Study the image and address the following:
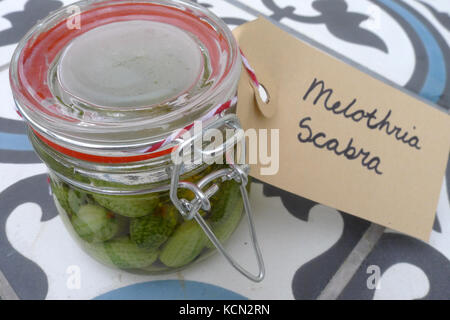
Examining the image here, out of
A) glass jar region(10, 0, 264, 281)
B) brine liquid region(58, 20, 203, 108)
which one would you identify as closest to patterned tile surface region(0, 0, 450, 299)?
glass jar region(10, 0, 264, 281)

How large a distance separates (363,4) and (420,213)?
30 centimetres

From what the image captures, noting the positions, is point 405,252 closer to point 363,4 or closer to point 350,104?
point 350,104

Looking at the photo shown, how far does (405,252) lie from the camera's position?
34 centimetres

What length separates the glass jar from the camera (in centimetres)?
24

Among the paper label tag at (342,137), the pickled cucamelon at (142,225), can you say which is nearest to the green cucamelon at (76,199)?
the pickled cucamelon at (142,225)

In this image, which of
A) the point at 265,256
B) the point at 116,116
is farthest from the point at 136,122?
the point at 265,256

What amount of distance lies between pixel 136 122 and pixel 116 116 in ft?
0.07

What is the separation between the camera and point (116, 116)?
245 mm

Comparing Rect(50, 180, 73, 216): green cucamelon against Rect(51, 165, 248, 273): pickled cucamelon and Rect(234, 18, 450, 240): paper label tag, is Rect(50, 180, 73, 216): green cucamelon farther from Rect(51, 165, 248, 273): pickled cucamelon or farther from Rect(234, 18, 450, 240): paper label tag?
Rect(234, 18, 450, 240): paper label tag

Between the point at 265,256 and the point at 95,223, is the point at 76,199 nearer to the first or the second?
the point at 95,223

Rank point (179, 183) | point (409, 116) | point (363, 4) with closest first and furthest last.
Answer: point (179, 183) < point (409, 116) < point (363, 4)

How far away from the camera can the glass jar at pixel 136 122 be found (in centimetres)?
24

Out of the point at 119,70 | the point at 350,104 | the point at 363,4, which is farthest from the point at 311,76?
the point at 363,4

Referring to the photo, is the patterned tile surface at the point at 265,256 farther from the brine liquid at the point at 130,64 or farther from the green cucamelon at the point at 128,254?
the brine liquid at the point at 130,64
